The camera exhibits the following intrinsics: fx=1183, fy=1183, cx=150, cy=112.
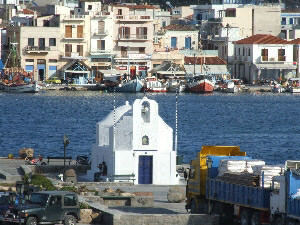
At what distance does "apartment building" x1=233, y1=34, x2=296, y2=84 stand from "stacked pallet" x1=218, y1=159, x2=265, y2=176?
10035 cm

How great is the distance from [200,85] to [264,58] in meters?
10.7

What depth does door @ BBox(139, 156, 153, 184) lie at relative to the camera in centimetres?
4281

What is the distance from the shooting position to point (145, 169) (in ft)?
141

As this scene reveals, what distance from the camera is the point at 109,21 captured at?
129 meters

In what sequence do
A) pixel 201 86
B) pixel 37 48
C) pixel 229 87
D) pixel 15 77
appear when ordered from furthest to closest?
pixel 229 87
pixel 201 86
pixel 37 48
pixel 15 77

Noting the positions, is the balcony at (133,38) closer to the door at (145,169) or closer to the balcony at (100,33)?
the balcony at (100,33)

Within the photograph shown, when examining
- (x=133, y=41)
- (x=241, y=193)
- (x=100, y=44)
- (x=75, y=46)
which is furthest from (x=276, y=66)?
(x=241, y=193)

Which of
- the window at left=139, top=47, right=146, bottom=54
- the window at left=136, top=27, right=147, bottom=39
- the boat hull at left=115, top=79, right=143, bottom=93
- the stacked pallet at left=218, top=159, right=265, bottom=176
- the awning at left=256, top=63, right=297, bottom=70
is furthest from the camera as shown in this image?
the awning at left=256, top=63, right=297, bottom=70

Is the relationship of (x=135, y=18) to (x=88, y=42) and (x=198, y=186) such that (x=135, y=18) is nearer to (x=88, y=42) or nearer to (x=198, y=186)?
(x=88, y=42)

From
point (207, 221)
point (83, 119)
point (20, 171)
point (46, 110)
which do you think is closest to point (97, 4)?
point (46, 110)

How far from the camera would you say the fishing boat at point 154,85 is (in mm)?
125188

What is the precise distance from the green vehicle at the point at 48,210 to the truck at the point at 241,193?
3.97 m

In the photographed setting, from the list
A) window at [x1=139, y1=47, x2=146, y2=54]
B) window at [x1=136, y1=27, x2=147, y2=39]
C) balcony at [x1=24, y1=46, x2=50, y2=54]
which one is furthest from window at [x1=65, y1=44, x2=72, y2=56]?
window at [x1=139, y1=47, x2=146, y2=54]

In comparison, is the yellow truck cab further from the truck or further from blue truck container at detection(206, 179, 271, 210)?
blue truck container at detection(206, 179, 271, 210)
